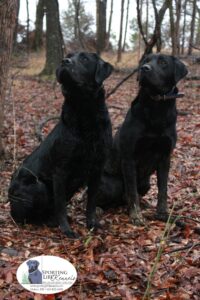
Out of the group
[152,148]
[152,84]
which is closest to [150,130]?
[152,148]

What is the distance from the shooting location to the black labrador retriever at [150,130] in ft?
17.1

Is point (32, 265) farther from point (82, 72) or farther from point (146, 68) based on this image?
point (146, 68)

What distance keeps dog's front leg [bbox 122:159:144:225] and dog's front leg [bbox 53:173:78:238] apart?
78cm

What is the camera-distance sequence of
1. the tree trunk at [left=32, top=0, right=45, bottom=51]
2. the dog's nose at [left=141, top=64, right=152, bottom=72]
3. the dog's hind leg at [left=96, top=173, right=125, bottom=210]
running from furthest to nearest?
the tree trunk at [left=32, top=0, right=45, bottom=51]
the dog's hind leg at [left=96, top=173, right=125, bottom=210]
the dog's nose at [left=141, top=64, right=152, bottom=72]

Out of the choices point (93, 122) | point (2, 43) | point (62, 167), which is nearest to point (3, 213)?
point (62, 167)

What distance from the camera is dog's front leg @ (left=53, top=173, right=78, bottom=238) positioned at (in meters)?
5.03

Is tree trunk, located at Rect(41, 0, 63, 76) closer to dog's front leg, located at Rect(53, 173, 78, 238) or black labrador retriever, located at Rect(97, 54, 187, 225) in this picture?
black labrador retriever, located at Rect(97, 54, 187, 225)

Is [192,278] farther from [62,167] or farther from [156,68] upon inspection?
[156,68]

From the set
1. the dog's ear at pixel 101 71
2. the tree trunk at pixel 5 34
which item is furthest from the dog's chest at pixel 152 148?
the tree trunk at pixel 5 34

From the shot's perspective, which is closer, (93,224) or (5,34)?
(93,224)

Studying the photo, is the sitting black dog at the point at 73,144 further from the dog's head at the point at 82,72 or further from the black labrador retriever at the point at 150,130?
the black labrador retriever at the point at 150,130

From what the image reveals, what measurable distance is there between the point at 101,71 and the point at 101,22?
76.7 ft

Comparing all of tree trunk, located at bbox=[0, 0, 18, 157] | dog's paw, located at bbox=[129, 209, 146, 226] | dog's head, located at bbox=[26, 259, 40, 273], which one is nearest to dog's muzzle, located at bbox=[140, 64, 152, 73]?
dog's paw, located at bbox=[129, 209, 146, 226]

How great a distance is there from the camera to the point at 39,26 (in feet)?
92.4
